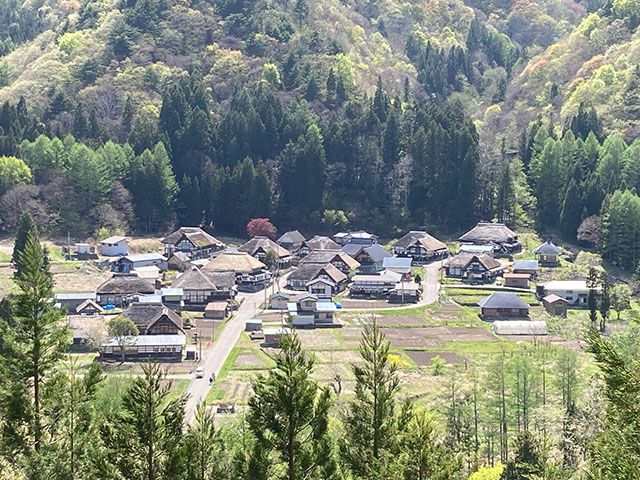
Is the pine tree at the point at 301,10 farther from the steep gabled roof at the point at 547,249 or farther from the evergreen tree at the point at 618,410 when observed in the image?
the evergreen tree at the point at 618,410

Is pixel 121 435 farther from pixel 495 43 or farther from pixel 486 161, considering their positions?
pixel 495 43

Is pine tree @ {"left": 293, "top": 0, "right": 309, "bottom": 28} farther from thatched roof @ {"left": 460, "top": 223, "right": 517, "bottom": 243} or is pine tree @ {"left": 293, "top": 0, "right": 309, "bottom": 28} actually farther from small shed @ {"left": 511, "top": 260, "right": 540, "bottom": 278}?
small shed @ {"left": 511, "top": 260, "right": 540, "bottom": 278}

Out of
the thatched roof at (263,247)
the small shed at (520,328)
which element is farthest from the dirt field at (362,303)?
the thatched roof at (263,247)

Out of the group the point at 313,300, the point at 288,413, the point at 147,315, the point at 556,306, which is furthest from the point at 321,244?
the point at 288,413

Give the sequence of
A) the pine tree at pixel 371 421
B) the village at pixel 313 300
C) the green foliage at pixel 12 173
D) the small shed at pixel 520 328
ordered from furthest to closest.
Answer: the green foliage at pixel 12 173 → the small shed at pixel 520 328 → the village at pixel 313 300 → the pine tree at pixel 371 421

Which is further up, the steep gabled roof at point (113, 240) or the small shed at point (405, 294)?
the steep gabled roof at point (113, 240)

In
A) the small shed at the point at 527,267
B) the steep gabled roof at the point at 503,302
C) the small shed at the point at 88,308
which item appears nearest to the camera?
the small shed at the point at 88,308
